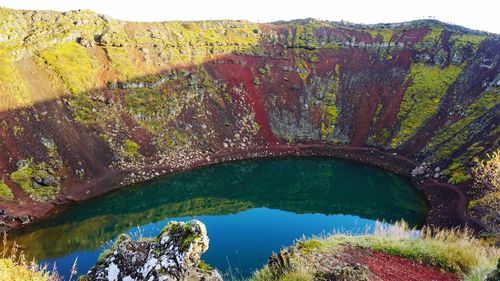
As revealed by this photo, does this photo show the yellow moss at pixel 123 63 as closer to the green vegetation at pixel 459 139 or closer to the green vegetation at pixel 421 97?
the green vegetation at pixel 421 97

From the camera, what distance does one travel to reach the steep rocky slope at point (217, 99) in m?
55.0

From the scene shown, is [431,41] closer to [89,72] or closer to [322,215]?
[322,215]

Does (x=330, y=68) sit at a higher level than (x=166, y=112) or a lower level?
higher

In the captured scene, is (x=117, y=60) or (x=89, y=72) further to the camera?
(x=117, y=60)

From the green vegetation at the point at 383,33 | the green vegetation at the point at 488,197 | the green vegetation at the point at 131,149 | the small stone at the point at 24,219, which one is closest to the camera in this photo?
the green vegetation at the point at 488,197

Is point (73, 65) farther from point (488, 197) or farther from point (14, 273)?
point (14, 273)

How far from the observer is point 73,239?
4238 centimetres

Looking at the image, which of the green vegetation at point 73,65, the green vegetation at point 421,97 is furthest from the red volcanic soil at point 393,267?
the green vegetation at point 73,65

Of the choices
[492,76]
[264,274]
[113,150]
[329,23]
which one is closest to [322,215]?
[113,150]

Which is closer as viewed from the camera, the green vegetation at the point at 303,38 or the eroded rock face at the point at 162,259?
the eroded rock face at the point at 162,259

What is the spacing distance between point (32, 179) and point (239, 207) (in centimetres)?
2722

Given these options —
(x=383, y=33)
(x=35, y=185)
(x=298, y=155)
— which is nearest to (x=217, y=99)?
(x=298, y=155)

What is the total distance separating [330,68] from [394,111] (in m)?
18.9

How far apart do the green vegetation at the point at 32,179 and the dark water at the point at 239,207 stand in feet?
13.6
